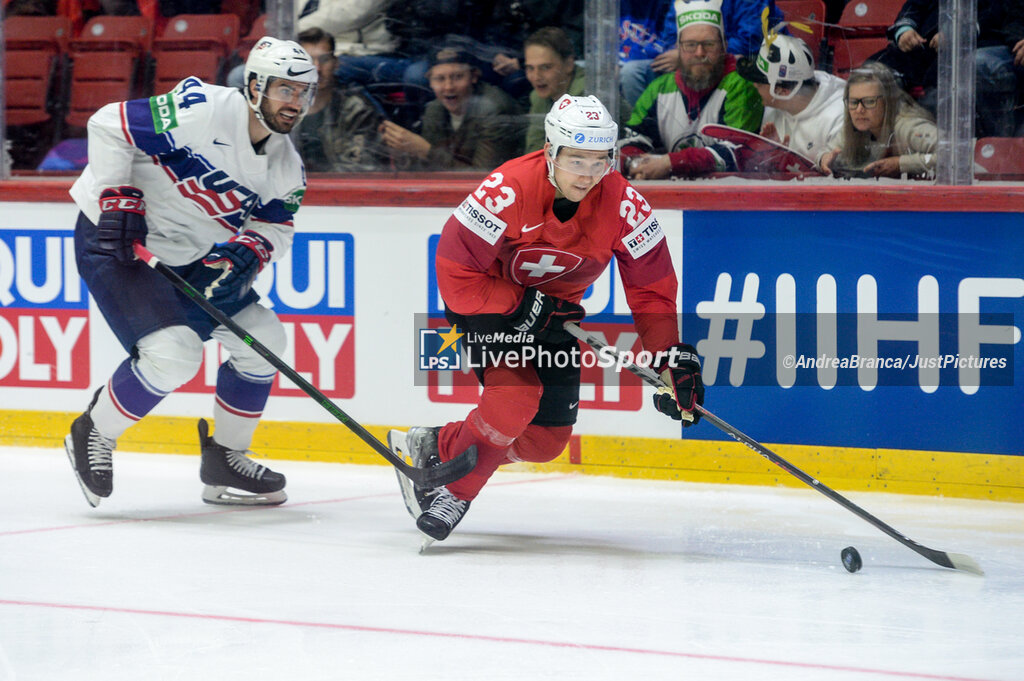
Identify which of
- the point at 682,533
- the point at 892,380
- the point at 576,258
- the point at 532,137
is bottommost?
the point at 682,533

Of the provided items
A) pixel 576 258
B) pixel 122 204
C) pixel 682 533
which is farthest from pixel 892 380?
pixel 122 204

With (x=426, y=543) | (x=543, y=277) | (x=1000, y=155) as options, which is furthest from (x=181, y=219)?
(x=1000, y=155)

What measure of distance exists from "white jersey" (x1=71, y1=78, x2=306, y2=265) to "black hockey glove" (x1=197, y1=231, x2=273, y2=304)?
80mm

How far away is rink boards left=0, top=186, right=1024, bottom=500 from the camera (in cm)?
398

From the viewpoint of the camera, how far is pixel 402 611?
2.65 m

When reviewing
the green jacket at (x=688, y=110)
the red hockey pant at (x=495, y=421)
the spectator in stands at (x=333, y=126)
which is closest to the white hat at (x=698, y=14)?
the green jacket at (x=688, y=110)

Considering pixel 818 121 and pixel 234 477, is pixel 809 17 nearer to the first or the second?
pixel 818 121

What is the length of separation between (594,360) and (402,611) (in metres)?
1.88

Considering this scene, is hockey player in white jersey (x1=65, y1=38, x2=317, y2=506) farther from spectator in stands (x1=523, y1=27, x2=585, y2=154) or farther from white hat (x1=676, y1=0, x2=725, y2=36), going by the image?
white hat (x1=676, y1=0, x2=725, y2=36)

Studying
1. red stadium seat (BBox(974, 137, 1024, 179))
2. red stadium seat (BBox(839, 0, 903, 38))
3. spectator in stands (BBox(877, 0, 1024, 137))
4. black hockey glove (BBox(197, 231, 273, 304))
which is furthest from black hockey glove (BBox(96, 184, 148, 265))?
red stadium seat (BBox(974, 137, 1024, 179))

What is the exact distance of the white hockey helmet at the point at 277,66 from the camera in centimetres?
349

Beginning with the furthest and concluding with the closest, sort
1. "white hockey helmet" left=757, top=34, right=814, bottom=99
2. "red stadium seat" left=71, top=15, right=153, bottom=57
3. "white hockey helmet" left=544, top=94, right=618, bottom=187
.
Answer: "red stadium seat" left=71, top=15, right=153, bottom=57
"white hockey helmet" left=757, top=34, right=814, bottom=99
"white hockey helmet" left=544, top=94, right=618, bottom=187

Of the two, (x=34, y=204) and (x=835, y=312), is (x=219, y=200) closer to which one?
(x=34, y=204)

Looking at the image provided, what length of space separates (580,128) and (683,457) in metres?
1.65
